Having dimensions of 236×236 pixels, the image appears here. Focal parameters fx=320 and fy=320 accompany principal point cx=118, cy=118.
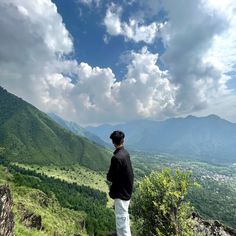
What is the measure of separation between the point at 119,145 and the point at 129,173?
4.32 ft

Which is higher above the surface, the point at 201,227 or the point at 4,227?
the point at 201,227

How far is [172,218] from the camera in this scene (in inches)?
1300

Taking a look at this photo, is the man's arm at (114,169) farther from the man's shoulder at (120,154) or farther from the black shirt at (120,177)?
the man's shoulder at (120,154)

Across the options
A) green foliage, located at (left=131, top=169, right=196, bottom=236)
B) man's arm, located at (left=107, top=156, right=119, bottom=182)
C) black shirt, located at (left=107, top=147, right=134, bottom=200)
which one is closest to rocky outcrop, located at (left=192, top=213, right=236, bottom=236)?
green foliage, located at (left=131, top=169, right=196, bottom=236)

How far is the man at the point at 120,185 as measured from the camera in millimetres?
13742

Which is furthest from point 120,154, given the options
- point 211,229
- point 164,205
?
point 211,229

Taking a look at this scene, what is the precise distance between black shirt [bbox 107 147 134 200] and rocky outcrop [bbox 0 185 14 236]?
14.6 feet

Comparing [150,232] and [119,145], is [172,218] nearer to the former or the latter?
[150,232]

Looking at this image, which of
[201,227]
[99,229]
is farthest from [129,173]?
[99,229]

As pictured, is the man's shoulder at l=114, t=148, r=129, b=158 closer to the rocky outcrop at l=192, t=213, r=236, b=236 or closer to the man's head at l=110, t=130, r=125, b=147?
the man's head at l=110, t=130, r=125, b=147

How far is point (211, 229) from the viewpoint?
43.7 metres

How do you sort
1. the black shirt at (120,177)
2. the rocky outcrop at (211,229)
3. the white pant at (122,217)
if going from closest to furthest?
the white pant at (122,217) < the black shirt at (120,177) < the rocky outcrop at (211,229)

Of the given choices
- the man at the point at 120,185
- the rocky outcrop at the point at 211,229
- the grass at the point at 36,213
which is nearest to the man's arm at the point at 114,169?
the man at the point at 120,185

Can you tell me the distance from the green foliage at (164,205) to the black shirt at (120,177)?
19300 millimetres
